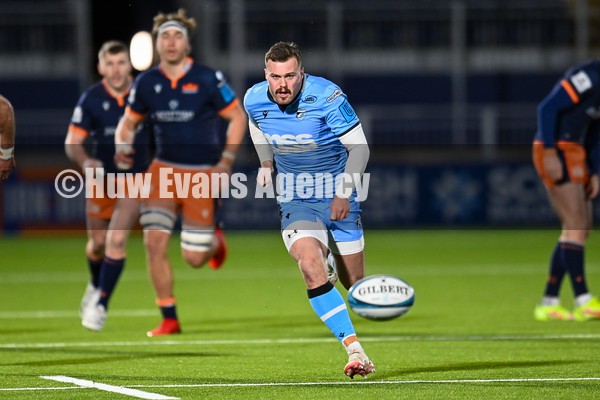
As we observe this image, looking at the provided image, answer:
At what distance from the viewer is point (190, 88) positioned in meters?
10.8

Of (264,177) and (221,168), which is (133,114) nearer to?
(221,168)

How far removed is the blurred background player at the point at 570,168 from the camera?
36.5 feet

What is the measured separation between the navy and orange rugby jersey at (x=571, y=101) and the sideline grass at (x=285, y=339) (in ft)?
5.39

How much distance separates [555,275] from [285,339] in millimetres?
2761

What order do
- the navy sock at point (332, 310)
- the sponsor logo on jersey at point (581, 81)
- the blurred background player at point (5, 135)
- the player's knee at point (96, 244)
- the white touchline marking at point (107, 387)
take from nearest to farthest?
the white touchline marking at point (107, 387)
the navy sock at point (332, 310)
the blurred background player at point (5, 135)
the sponsor logo on jersey at point (581, 81)
the player's knee at point (96, 244)

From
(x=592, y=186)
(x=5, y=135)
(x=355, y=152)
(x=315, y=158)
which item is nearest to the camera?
(x=355, y=152)

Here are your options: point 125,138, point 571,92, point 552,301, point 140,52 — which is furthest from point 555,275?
point 140,52

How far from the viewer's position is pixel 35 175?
72.3ft

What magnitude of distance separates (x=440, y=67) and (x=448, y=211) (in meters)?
5.84

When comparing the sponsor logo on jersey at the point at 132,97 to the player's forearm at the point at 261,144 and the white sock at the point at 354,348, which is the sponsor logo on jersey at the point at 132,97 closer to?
the player's forearm at the point at 261,144

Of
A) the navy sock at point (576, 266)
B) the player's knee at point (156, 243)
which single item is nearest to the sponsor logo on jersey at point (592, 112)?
the navy sock at point (576, 266)

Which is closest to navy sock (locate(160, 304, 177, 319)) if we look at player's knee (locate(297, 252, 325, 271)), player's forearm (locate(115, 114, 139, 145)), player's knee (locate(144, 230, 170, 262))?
player's knee (locate(144, 230, 170, 262))

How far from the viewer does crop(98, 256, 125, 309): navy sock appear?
10914mm

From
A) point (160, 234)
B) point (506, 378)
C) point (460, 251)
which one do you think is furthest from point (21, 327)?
point (460, 251)
